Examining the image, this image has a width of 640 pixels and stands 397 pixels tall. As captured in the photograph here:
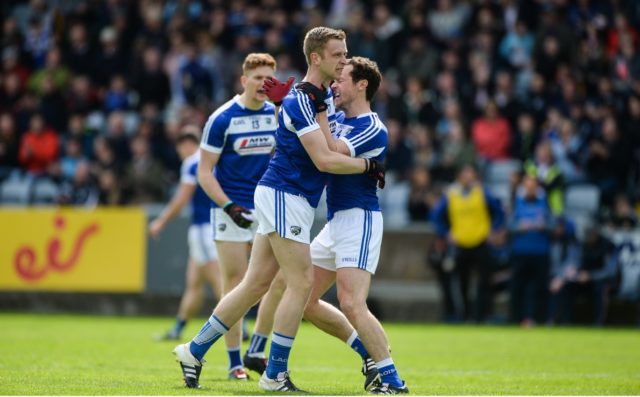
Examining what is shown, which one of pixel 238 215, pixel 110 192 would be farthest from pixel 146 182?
pixel 238 215

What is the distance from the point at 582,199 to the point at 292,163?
12315 millimetres

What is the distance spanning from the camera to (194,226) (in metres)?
14.9

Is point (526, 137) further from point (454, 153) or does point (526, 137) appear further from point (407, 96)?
point (407, 96)

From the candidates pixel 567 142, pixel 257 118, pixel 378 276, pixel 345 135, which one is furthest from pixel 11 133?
pixel 345 135

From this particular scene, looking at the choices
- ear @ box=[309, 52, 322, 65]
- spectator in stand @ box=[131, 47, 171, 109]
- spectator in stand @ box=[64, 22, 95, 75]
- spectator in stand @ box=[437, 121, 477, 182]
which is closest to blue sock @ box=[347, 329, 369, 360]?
ear @ box=[309, 52, 322, 65]

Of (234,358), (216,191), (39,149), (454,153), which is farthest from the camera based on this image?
(39,149)

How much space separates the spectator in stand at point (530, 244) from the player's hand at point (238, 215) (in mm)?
9850

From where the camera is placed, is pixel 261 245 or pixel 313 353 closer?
pixel 261 245

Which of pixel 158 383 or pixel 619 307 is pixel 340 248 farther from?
pixel 619 307

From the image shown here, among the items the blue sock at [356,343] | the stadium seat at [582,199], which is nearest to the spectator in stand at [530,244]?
the stadium seat at [582,199]

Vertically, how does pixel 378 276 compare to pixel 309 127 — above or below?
below

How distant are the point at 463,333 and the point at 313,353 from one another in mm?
4244

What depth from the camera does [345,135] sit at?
886 centimetres

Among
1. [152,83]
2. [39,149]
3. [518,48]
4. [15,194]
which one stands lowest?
[15,194]
